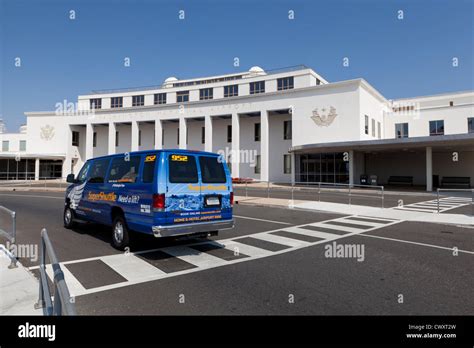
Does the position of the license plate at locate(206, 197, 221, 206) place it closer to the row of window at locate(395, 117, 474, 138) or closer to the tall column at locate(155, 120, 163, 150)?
the row of window at locate(395, 117, 474, 138)

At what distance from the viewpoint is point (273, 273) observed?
572 cm

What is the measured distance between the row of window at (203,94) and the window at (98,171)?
37.4 m

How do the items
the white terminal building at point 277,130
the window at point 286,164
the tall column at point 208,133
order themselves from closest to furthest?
the white terminal building at point 277,130 → the window at point 286,164 → the tall column at point 208,133

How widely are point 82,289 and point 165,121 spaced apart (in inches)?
1845

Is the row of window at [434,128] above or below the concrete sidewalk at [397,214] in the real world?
above

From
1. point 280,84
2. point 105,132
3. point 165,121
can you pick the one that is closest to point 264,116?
point 280,84

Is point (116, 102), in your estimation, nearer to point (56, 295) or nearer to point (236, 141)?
point (236, 141)

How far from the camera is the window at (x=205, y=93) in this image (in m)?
49.1

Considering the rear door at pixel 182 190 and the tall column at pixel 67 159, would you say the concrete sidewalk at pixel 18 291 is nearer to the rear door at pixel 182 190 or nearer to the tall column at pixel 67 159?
the rear door at pixel 182 190

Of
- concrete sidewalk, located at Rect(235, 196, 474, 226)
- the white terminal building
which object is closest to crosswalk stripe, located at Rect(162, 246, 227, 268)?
concrete sidewalk, located at Rect(235, 196, 474, 226)

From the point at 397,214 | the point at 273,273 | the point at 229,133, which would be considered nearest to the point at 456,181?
the point at 397,214

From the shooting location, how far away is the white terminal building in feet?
109

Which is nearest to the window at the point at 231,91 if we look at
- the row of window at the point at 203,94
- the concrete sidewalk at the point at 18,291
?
the row of window at the point at 203,94
